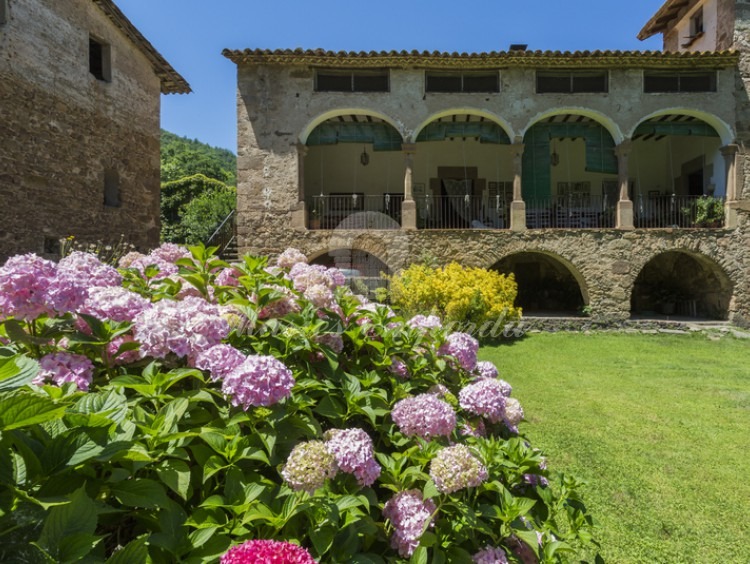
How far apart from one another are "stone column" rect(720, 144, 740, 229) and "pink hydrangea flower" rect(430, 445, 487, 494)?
1387 centimetres

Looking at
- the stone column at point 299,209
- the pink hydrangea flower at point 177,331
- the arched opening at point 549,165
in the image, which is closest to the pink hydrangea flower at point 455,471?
the pink hydrangea flower at point 177,331

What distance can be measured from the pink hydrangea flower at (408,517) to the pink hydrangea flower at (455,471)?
4.2 inches

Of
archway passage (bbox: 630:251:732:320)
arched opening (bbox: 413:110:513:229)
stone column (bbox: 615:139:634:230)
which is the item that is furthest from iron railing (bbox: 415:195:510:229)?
archway passage (bbox: 630:251:732:320)

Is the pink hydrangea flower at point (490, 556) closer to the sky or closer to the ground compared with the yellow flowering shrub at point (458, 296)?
closer to the ground

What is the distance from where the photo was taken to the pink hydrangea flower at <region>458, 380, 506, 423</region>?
6.09 ft

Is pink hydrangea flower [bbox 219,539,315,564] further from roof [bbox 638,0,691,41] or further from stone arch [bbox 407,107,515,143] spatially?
roof [bbox 638,0,691,41]

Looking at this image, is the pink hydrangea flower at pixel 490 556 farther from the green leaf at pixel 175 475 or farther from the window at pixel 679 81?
the window at pixel 679 81

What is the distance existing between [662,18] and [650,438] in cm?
1704

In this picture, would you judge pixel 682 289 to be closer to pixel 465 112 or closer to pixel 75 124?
pixel 465 112

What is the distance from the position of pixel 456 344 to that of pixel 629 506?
2.54 m

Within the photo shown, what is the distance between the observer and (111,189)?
12.4 meters

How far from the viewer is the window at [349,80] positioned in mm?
11727

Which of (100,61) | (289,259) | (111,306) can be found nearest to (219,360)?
(111,306)

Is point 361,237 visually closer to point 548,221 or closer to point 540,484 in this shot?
point 548,221
